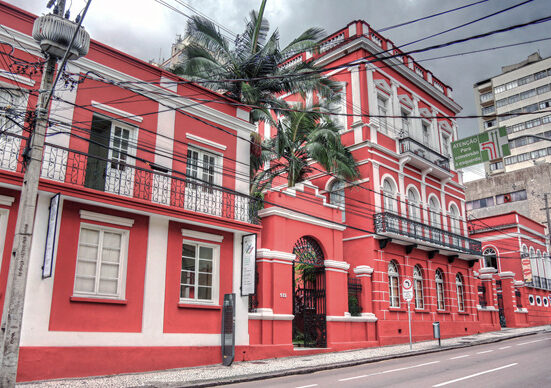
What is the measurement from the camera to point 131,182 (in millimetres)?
13305

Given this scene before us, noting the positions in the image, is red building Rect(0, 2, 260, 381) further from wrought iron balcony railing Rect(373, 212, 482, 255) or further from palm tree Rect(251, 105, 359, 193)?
wrought iron balcony railing Rect(373, 212, 482, 255)

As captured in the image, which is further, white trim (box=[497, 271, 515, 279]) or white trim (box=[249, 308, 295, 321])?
white trim (box=[497, 271, 515, 279])

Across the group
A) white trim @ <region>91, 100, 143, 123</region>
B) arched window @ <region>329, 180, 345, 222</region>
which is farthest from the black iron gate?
white trim @ <region>91, 100, 143, 123</region>

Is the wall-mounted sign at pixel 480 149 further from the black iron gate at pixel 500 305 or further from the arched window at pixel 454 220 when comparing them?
the black iron gate at pixel 500 305

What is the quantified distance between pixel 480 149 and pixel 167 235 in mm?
10989

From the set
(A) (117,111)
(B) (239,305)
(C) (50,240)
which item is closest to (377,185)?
(B) (239,305)

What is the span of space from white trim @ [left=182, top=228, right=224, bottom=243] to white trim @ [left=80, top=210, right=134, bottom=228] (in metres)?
1.78

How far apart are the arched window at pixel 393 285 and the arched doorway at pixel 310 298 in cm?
528

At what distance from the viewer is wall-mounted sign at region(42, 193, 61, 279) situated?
416 inches

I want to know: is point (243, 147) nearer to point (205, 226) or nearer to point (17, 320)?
point (205, 226)

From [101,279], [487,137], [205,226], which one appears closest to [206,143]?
[205,226]

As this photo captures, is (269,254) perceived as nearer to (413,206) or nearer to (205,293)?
(205,293)

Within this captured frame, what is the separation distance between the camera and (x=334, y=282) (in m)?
18.4

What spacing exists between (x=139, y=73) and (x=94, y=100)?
1.73 metres
